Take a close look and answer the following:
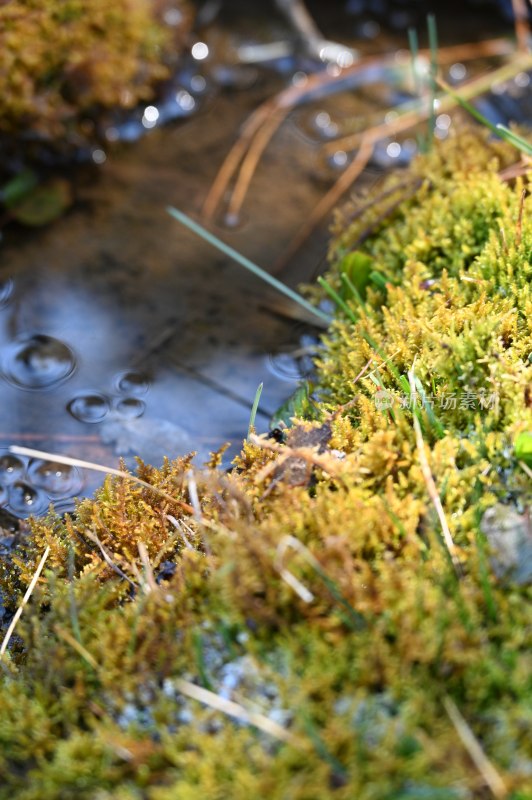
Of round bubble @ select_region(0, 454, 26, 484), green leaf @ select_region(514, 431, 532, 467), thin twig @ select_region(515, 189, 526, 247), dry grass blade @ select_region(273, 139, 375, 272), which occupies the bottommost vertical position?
green leaf @ select_region(514, 431, 532, 467)

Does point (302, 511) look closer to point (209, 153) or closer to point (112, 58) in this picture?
point (209, 153)

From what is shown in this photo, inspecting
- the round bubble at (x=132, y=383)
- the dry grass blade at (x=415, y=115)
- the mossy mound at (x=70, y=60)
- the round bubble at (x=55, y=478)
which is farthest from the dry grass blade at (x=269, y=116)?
the round bubble at (x=55, y=478)

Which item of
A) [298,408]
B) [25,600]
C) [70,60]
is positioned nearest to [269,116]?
[70,60]

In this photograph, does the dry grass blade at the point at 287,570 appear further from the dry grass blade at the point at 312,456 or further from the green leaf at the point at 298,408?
the green leaf at the point at 298,408

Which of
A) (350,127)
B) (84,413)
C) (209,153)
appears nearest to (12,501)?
(84,413)

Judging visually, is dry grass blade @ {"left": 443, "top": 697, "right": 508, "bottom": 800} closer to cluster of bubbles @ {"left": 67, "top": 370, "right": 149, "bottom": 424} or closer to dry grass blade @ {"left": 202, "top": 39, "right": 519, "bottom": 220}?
cluster of bubbles @ {"left": 67, "top": 370, "right": 149, "bottom": 424}

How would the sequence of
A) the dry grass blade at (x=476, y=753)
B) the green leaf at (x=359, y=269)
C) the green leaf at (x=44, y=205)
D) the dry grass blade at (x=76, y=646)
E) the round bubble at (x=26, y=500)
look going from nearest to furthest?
the dry grass blade at (x=476, y=753) < the dry grass blade at (x=76, y=646) < the round bubble at (x=26, y=500) < the green leaf at (x=359, y=269) < the green leaf at (x=44, y=205)

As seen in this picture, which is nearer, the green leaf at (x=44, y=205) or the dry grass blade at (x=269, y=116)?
the green leaf at (x=44, y=205)

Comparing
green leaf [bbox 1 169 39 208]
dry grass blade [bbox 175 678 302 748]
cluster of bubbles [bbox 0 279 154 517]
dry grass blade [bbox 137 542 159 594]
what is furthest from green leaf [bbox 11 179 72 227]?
dry grass blade [bbox 175 678 302 748]
